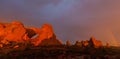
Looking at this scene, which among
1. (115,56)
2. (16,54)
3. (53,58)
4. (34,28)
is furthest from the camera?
(34,28)

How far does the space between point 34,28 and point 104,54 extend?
101916 mm

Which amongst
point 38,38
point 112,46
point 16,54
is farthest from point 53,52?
point 38,38

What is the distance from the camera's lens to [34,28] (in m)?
176

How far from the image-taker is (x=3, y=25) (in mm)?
176250

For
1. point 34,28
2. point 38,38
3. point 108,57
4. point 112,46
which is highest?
point 34,28

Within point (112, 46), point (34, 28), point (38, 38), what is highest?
point (34, 28)

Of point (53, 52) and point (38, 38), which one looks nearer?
point (53, 52)

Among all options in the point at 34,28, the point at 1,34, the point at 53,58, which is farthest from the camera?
the point at 34,28

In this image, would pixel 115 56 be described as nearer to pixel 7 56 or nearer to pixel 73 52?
pixel 73 52

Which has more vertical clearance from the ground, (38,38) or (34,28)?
(34,28)

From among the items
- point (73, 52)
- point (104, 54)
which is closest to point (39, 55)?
point (73, 52)

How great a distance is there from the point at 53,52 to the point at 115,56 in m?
17.0

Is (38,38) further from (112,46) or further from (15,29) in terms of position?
(112,46)

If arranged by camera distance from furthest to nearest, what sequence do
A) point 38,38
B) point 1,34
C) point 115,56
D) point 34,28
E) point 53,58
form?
1. point 34,28
2. point 1,34
3. point 38,38
4. point 53,58
5. point 115,56
